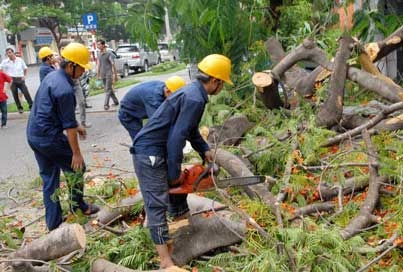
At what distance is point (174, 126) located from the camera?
3.73m

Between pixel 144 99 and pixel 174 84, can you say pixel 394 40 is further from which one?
pixel 144 99

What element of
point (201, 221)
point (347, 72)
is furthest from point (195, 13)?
point (201, 221)

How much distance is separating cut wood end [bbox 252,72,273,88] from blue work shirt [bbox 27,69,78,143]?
2426 mm

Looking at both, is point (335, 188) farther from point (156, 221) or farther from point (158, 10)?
point (158, 10)

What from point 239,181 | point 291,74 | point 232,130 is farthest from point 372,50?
point 239,181

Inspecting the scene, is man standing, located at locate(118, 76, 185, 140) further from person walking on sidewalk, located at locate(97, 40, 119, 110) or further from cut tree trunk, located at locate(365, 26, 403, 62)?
person walking on sidewalk, located at locate(97, 40, 119, 110)

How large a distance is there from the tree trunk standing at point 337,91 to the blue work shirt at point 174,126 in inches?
93.9

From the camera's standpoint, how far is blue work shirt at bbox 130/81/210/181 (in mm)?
3652

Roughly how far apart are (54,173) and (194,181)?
168 centimetres

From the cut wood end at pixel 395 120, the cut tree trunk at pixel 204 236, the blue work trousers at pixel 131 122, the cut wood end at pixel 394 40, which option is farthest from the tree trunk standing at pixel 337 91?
the cut tree trunk at pixel 204 236

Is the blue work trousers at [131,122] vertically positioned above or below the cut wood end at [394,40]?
below

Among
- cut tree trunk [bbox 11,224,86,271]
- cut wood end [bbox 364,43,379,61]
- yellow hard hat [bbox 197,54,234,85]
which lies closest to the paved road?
cut tree trunk [bbox 11,224,86,271]

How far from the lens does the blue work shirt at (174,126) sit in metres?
3.65

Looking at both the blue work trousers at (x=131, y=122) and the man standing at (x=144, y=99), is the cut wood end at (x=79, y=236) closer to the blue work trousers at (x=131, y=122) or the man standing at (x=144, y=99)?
the man standing at (x=144, y=99)
